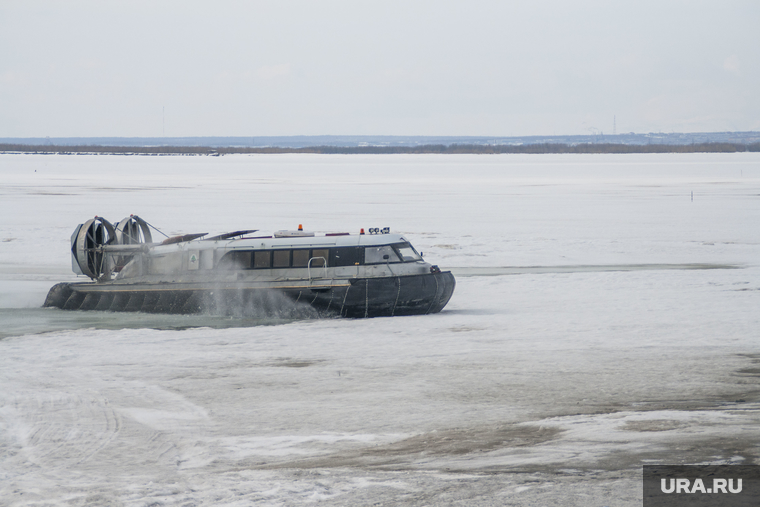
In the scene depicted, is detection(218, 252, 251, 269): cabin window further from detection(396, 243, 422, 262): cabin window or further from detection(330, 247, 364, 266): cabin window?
detection(396, 243, 422, 262): cabin window

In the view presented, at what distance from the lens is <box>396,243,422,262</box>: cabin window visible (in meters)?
15.3

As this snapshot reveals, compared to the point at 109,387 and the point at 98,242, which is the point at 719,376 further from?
the point at 98,242

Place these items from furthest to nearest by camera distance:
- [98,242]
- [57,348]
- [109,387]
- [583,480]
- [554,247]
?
[554,247] → [98,242] → [57,348] → [109,387] → [583,480]

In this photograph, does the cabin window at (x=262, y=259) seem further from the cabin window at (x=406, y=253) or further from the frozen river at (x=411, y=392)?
the cabin window at (x=406, y=253)

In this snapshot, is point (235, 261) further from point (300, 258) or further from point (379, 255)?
point (379, 255)

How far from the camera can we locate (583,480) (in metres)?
6.76

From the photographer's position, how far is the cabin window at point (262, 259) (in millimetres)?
15445

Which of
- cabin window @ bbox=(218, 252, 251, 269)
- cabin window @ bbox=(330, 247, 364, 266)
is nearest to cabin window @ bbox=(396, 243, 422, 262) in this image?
cabin window @ bbox=(330, 247, 364, 266)

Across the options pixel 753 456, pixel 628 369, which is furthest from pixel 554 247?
pixel 753 456

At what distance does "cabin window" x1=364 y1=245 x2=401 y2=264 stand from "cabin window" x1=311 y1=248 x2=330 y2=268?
756 millimetres

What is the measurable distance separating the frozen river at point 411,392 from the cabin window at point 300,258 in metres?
1.18

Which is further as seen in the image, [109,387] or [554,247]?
[554,247]

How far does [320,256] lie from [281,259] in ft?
2.61

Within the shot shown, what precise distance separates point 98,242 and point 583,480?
12.8 meters
